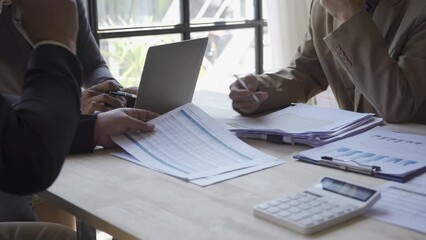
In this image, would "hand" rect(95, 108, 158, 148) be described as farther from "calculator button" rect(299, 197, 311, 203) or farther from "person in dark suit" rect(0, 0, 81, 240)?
"calculator button" rect(299, 197, 311, 203)

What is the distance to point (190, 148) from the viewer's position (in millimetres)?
1146

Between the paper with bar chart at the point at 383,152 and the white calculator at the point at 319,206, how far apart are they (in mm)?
152

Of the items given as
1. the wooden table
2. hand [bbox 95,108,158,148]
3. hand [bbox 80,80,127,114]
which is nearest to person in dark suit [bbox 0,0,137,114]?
hand [bbox 80,80,127,114]

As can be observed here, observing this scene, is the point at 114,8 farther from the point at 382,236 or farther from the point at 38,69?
the point at 382,236

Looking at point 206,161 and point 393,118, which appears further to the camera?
point 393,118

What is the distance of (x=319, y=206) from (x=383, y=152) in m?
0.35

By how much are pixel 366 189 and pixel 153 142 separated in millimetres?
494

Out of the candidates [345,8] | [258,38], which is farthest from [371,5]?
[258,38]

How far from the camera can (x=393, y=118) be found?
56.2 inches

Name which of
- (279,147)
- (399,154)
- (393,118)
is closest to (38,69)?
(279,147)

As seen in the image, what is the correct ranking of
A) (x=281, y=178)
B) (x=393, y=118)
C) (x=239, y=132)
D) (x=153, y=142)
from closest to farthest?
(x=281, y=178) < (x=153, y=142) < (x=239, y=132) < (x=393, y=118)

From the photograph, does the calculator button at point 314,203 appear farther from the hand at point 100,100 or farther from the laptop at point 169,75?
the hand at point 100,100

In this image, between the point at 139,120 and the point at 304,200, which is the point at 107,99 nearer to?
the point at 139,120

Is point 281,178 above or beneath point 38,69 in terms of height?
beneath
